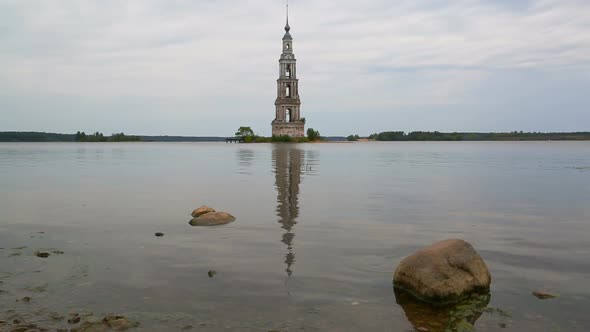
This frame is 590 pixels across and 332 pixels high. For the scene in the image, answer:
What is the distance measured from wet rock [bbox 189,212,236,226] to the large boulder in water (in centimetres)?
917

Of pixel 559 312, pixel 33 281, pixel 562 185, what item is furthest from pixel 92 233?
pixel 562 185

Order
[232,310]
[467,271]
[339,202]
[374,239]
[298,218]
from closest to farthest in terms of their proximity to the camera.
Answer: [232,310] → [467,271] → [374,239] → [298,218] → [339,202]

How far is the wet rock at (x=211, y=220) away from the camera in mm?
18609

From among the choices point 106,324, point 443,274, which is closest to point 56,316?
point 106,324

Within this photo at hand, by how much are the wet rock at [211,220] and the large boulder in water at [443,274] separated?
9174 mm

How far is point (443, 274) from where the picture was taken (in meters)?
10.5

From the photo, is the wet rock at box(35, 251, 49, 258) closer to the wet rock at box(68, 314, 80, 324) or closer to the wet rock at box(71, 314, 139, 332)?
the wet rock at box(68, 314, 80, 324)

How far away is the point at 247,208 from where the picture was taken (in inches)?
908

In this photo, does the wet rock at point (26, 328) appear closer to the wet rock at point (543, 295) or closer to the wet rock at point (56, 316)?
the wet rock at point (56, 316)

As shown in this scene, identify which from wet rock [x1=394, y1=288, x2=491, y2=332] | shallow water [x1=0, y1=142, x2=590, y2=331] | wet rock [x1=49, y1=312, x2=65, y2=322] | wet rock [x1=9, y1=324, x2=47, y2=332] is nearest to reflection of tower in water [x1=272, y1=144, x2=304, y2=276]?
shallow water [x1=0, y1=142, x2=590, y2=331]

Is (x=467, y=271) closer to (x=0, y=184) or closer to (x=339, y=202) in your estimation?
(x=339, y=202)

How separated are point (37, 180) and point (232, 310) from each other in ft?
107

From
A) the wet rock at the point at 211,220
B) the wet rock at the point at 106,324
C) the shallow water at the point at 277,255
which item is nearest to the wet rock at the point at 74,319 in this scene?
the wet rock at the point at 106,324

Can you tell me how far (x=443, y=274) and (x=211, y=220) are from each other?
33.9 feet
